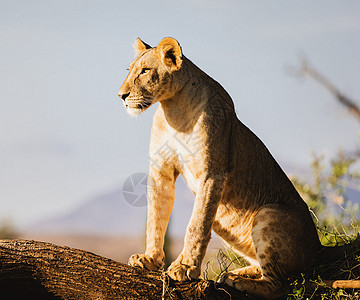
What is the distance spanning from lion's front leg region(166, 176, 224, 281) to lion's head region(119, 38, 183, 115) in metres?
0.84

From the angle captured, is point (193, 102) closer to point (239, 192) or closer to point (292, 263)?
point (239, 192)

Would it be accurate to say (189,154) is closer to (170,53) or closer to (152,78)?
(152,78)

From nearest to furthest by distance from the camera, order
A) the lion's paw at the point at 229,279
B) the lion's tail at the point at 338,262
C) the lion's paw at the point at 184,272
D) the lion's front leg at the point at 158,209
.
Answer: the lion's paw at the point at 184,272
the lion's paw at the point at 229,279
the lion's front leg at the point at 158,209
the lion's tail at the point at 338,262

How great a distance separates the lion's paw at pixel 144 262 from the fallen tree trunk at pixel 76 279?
12 centimetres

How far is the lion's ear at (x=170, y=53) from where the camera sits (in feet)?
15.3

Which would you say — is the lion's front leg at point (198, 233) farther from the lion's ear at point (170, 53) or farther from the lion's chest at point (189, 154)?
the lion's ear at point (170, 53)

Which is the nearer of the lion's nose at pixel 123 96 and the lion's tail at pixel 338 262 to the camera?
the lion's nose at pixel 123 96

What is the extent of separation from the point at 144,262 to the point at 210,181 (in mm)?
893

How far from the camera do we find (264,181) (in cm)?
504

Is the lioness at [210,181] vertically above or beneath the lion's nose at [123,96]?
beneath

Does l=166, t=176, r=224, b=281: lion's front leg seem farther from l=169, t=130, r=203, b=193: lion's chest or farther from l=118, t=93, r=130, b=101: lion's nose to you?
l=118, t=93, r=130, b=101: lion's nose

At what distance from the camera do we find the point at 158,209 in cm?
492

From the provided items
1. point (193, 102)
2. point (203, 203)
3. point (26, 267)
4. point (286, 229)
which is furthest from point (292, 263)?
point (26, 267)

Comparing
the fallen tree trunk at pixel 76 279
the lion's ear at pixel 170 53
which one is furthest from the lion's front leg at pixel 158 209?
the lion's ear at pixel 170 53
